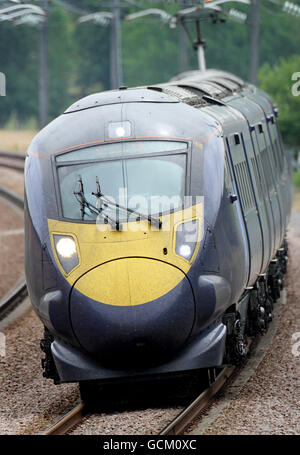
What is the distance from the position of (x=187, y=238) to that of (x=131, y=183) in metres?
0.91

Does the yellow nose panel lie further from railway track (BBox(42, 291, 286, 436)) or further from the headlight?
railway track (BBox(42, 291, 286, 436))

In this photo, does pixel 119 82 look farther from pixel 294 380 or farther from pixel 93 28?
pixel 93 28

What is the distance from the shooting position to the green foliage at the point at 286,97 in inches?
1572

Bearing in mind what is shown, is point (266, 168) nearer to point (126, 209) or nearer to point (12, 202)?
point (126, 209)

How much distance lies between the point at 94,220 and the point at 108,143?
3.25ft

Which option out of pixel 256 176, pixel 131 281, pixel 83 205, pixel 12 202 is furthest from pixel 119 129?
pixel 12 202

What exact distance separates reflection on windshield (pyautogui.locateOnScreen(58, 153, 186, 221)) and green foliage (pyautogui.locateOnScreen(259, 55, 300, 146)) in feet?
96.4

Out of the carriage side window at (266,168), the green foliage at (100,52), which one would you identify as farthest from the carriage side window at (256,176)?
the green foliage at (100,52)

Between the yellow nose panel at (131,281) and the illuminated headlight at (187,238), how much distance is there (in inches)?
8.2

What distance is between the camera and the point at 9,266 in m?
22.0

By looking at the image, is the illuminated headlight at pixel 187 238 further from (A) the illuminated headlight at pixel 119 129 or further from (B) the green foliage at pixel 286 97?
(B) the green foliage at pixel 286 97

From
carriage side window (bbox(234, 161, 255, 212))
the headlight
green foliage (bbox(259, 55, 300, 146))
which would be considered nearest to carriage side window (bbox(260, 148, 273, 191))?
carriage side window (bbox(234, 161, 255, 212))

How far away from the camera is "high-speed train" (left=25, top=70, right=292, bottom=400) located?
33.6 feet
